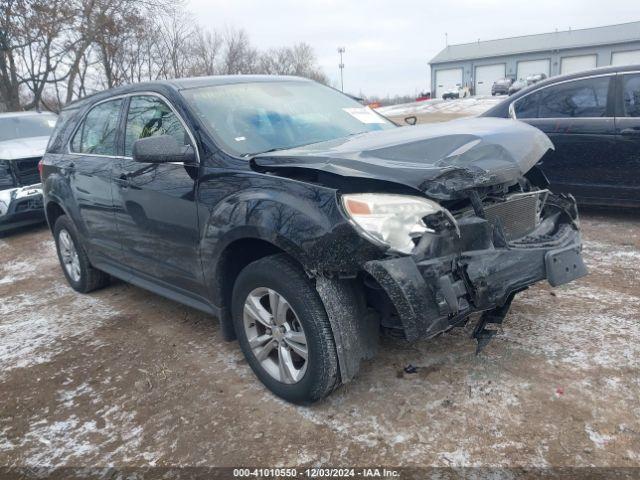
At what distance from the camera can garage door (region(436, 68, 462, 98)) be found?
56062mm

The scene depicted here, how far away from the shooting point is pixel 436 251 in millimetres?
2336

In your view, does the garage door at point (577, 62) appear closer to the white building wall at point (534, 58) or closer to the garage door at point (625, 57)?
the white building wall at point (534, 58)

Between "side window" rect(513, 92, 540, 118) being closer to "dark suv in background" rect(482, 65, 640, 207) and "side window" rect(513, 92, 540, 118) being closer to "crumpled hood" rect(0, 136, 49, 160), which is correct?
"dark suv in background" rect(482, 65, 640, 207)

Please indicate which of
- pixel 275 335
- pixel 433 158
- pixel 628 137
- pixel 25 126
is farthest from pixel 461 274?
pixel 25 126

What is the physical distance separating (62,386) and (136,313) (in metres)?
1.13

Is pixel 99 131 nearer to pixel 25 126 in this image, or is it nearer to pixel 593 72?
pixel 593 72

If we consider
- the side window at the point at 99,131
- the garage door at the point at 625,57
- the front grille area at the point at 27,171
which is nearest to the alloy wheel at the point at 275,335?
the side window at the point at 99,131

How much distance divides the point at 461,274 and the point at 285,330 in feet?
3.13

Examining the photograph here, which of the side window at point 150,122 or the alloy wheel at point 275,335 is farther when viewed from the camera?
the side window at point 150,122

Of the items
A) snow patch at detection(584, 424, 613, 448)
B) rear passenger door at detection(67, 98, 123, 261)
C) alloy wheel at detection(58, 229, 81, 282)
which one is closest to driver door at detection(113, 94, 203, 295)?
rear passenger door at detection(67, 98, 123, 261)

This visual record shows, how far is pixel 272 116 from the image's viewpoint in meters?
3.42

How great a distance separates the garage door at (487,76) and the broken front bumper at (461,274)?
181 ft

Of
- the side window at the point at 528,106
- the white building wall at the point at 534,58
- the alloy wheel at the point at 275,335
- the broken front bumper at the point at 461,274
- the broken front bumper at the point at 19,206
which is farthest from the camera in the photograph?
the white building wall at the point at 534,58

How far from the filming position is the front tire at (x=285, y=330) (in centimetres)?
251
